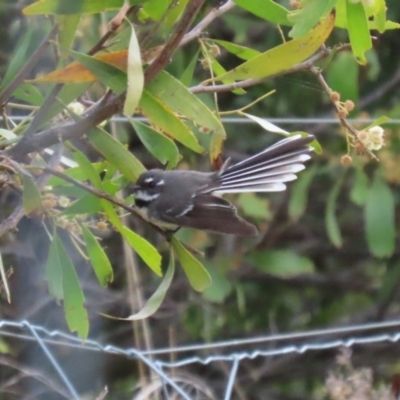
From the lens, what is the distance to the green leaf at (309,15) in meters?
0.83

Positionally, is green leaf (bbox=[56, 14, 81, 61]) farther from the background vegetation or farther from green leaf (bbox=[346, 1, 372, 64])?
→ the background vegetation

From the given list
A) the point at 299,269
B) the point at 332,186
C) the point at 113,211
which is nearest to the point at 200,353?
the point at 299,269

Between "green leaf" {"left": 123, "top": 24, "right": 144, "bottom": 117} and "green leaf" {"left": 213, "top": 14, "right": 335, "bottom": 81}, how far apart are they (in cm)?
16

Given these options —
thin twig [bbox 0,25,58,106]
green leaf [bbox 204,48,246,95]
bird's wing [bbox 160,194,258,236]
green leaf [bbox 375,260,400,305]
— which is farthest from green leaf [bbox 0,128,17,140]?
green leaf [bbox 375,260,400,305]

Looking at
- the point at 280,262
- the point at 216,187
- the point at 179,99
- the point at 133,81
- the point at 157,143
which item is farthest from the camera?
the point at 280,262

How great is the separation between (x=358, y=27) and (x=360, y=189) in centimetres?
166

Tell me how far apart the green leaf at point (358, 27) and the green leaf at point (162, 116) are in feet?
0.68

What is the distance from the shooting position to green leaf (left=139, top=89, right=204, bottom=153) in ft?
2.87

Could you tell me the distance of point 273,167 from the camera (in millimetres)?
1119

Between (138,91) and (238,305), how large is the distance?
2334 mm

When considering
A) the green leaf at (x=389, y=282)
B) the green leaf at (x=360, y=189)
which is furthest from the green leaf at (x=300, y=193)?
the green leaf at (x=389, y=282)

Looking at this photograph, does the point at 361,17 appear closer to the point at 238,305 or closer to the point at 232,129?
the point at 232,129

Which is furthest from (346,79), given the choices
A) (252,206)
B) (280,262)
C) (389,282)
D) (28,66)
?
(28,66)

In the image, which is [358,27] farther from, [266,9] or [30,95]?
[30,95]
